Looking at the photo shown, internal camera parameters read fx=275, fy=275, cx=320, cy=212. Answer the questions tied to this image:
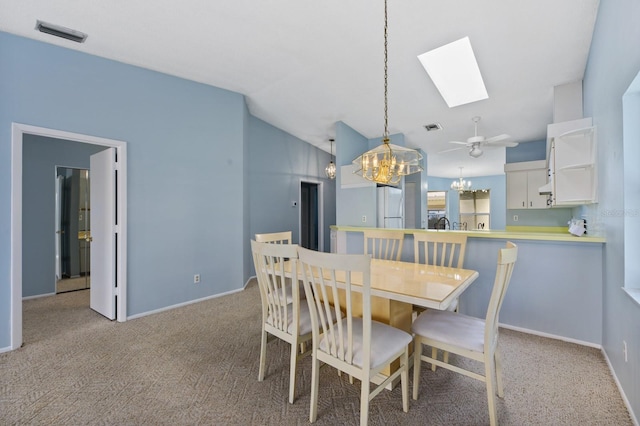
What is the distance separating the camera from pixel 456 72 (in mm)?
3496

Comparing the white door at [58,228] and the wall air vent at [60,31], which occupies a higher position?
the wall air vent at [60,31]

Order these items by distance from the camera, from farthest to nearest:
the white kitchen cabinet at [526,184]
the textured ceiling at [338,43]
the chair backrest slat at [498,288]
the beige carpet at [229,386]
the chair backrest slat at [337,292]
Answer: the white kitchen cabinet at [526,184] → the textured ceiling at [338,43] → the beige carpet at [229,386] → the chair backrest slat at [498,288] → the chair backrest slat at [337,292]

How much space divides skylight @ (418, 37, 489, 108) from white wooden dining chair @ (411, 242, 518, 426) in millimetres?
2473

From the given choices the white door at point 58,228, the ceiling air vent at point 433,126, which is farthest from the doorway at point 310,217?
the white door at point 58,228

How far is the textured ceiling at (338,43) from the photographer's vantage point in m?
2.37

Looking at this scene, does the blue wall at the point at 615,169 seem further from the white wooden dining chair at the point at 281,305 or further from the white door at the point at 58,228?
the white door at the point at 58,228

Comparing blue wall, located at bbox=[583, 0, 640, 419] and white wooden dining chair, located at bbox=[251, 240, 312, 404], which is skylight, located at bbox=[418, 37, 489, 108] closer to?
blue wall, located at bbox=[583, 0, 640, 419]

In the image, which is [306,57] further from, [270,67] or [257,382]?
[257,382]

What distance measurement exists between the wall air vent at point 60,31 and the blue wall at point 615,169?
417 cm

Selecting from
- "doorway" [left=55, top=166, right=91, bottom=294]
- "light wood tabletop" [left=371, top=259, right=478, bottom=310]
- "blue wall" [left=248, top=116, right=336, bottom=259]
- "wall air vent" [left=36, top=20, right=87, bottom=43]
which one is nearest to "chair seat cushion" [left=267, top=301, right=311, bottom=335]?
"light wood tabletop" [left=371, top=259, right=478, bottom=310]

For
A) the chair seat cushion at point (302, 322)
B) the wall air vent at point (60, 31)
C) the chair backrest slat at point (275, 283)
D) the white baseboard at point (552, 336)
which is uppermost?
the wall air vent at point (60, 31)

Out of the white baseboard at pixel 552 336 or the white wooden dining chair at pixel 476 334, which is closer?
the white wooden dining chair at pixel 476 334

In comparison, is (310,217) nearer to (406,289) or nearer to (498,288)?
(406,289)

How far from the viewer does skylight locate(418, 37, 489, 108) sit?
3.09 metres
